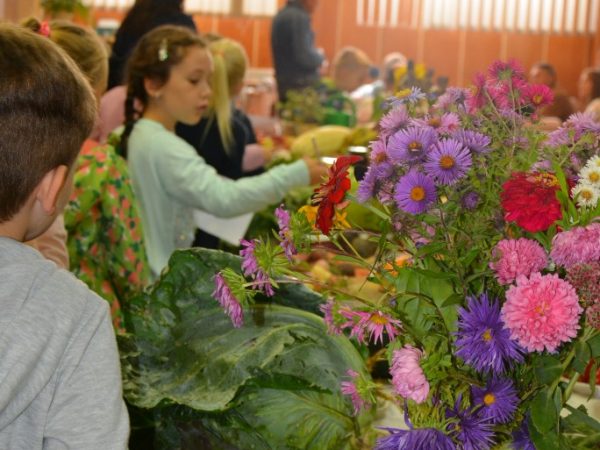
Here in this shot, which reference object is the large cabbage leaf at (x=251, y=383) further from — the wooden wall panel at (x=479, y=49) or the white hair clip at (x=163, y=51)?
the wooden wall panel at (x=479, y=49)

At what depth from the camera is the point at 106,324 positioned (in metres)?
1.09

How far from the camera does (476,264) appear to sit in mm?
1114

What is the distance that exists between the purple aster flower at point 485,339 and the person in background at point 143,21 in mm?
3114

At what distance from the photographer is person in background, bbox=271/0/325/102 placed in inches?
257

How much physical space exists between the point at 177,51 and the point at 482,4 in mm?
8746

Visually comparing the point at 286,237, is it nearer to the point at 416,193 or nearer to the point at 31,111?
the point at 416,193

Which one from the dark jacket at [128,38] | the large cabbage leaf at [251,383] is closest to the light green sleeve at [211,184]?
the large cabbage leaf at [251,383]

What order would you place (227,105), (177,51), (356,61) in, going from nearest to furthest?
1. (177,51)
2. (227,105)
3. (356,61)

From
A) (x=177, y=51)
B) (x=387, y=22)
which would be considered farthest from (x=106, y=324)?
(x=387, y=22)

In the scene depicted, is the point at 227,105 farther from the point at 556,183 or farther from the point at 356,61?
the point at 356,61

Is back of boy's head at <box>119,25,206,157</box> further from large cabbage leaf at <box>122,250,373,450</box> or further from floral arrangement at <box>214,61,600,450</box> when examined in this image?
floral arrangement at <box>214,61,600,450</box>

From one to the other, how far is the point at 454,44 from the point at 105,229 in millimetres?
9290

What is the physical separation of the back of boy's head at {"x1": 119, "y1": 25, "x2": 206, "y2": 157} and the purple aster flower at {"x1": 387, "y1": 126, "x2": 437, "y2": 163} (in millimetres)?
1727

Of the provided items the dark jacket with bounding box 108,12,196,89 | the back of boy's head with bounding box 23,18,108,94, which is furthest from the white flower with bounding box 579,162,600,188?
the dark jacket with bounding box 108,12,196,89
